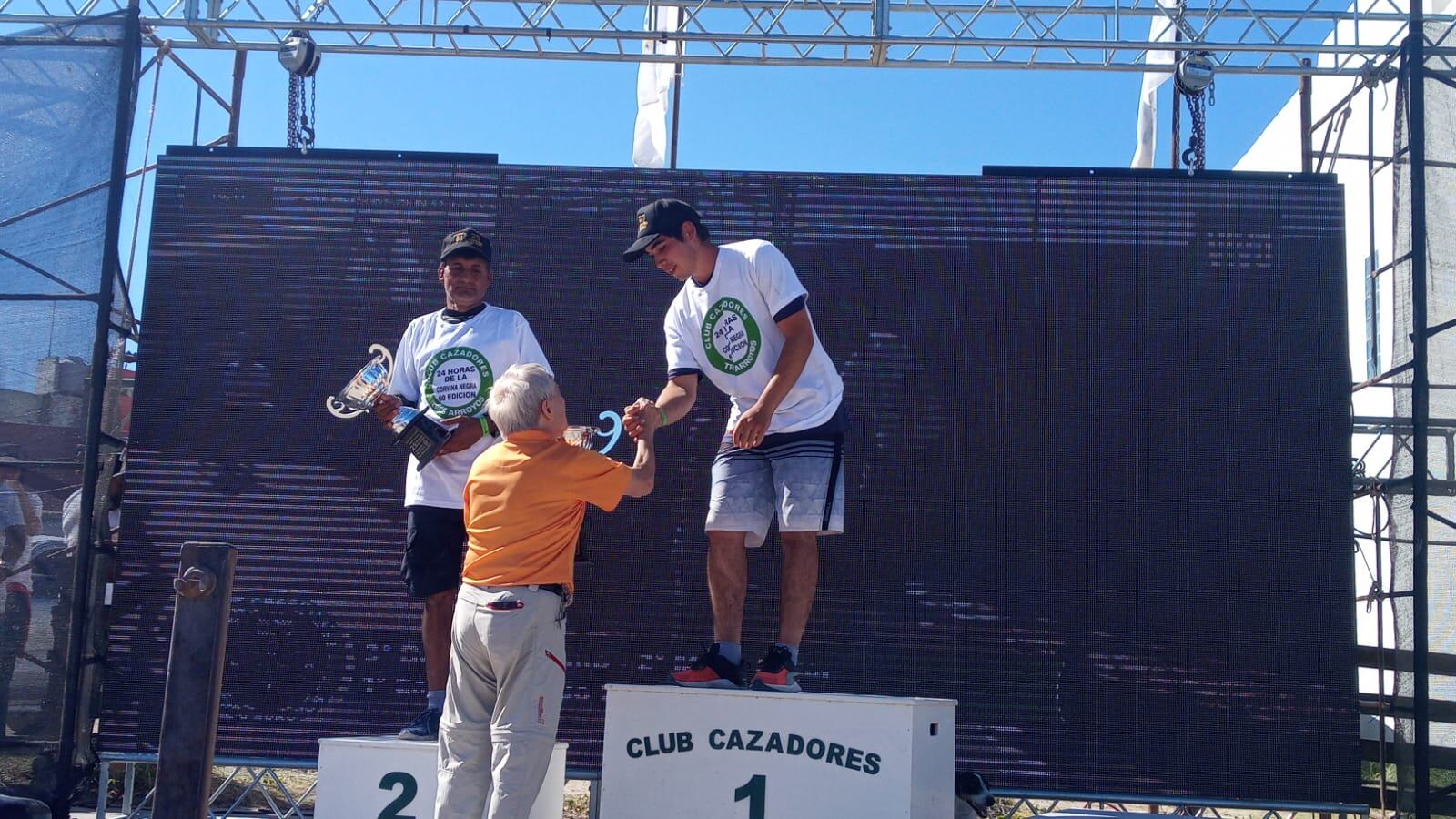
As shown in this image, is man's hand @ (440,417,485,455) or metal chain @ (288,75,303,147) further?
metal chain @ (288,75,303,147)

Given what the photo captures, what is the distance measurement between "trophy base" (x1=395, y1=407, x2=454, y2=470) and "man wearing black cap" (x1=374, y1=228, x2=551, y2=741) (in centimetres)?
3

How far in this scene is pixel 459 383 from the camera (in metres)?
3.44

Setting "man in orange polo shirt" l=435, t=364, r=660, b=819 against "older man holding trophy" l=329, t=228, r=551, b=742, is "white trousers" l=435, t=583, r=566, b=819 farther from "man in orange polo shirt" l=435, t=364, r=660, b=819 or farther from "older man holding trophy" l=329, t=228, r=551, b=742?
"older man holding trophy" l=329, t=228, r=551, b=742

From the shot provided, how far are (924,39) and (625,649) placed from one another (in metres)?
2.45

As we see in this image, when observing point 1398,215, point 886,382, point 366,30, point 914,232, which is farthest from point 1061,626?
point 366,30

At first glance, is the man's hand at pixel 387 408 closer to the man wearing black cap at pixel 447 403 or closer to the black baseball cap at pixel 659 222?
the man wearing black cap at pixel 447 403

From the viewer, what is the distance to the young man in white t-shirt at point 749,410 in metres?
3.23

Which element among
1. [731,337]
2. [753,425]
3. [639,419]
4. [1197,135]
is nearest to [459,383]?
[639,419]

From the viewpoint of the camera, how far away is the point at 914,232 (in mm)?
4410

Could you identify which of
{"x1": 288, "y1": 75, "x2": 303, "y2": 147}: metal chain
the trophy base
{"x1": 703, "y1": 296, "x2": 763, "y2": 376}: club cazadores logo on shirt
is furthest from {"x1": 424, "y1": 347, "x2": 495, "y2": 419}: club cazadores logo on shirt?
{"x1": 288, "y1": 75, "x2": 303, "y2": 147}: metal chain

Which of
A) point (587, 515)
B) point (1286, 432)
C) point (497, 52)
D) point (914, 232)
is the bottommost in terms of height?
point (587, 515)

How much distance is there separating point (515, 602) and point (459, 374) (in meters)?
0.92

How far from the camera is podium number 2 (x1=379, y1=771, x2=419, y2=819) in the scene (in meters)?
3.01

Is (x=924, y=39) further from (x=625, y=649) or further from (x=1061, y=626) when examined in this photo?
(x=625, y=649)
